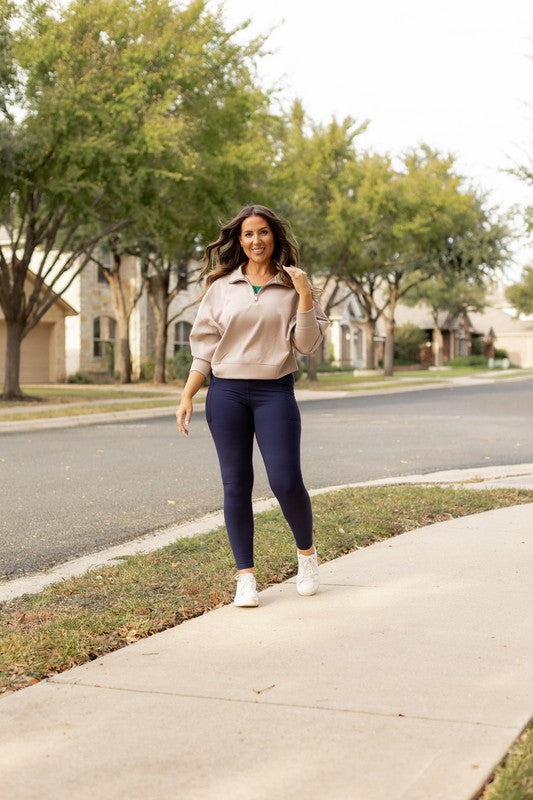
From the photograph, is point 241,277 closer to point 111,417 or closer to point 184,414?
point 184,414

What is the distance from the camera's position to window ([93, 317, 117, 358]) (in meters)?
42.7

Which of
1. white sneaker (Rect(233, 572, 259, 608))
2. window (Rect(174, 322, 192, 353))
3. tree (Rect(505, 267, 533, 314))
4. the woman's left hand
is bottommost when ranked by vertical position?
white sneaker (Rect(233, 572, 259, 608))

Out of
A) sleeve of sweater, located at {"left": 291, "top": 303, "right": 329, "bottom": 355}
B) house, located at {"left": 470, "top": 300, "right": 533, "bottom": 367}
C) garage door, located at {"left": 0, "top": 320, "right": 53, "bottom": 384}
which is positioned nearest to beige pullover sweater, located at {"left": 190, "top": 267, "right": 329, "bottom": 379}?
sleeve of sweater, located at {"left": 291, "top": 303, "right": 329, "bottom": 355}

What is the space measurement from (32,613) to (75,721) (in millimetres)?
1656

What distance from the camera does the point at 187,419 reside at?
213 inches

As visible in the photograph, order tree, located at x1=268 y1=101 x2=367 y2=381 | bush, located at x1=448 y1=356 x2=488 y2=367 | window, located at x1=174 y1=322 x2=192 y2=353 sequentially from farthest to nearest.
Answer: bush, located at x1=448 y1=356 x2=488 y2=367 < window, located at x1=174 y1=322 x2=192 y2=353 < tree, located at x1=268 y1=101 x2=367 y2=381

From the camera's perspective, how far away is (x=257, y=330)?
17.1ft

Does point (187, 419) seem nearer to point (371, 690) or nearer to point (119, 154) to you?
point (371, 690)

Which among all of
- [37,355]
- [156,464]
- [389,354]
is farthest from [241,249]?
[389,354]

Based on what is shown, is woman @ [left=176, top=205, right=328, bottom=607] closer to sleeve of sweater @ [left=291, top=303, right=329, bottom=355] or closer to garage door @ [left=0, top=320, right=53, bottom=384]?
sleeve of sweater @ [left=291, top=303, right=329, bottom=355]

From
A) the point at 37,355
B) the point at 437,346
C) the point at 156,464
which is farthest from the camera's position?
the point at 437,346

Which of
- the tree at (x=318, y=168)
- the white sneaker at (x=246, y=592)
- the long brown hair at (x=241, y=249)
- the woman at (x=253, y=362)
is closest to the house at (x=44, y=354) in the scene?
the tree at (x=318, y=168)

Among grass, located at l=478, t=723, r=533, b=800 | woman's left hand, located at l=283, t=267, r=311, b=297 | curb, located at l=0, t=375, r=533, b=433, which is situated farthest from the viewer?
curb, located at l=0, t=375, r=533, b=433

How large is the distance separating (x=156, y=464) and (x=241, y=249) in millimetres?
7240
